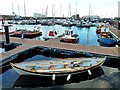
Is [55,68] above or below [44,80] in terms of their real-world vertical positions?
above

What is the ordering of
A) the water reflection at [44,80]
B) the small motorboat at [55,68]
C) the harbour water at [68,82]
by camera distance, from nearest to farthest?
the harbour water at [68,82] < the water reflection at [44,80] < the small motorboat at [55,68]

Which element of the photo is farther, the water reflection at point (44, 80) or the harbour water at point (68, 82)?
the water reflection at point (44, 80)

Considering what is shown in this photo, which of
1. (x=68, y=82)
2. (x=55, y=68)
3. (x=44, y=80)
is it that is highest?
(x=55, y=68)

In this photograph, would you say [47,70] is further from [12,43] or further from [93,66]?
[12,43]

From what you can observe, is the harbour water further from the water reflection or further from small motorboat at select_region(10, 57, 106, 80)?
small motorboat at select_region(10, 57, 106, 80)

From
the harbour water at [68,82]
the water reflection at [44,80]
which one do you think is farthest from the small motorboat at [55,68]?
the harbour water at [68,82]

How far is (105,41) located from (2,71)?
22.4m

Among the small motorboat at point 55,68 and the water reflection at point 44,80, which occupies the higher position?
the small motorboat at point 55,68

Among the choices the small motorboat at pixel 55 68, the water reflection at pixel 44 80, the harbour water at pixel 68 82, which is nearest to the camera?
the harbour water at pixel 68 82

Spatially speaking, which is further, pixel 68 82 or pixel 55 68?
pixel 55 68

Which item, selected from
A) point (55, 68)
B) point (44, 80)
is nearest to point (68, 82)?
point (55, 68)

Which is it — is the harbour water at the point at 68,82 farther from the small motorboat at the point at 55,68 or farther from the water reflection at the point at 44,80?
the small motorboat at the point at 55,68

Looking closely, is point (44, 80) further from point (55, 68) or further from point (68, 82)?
point (68, 82)

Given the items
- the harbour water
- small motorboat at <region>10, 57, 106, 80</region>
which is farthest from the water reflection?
small motorboat at <region>10, 57, 106, 80</region>
